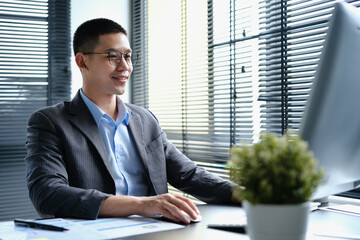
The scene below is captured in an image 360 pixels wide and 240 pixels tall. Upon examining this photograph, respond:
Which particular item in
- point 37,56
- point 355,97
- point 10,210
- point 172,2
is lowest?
point 10,210

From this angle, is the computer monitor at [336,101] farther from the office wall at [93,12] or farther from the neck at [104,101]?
the office wall at [93,12]

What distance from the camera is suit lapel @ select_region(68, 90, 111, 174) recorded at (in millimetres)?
1760

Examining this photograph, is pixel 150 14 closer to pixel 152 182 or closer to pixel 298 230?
pixel 152 182

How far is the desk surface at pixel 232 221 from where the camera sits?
3.55ft

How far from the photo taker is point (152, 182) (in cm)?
188

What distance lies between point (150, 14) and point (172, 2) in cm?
39

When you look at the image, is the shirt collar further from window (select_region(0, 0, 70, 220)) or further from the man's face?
window (select_region(0, 0, 70, 220))

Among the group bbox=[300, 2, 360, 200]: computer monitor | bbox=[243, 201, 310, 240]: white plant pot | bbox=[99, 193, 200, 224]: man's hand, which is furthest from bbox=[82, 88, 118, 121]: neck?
bbox=[243, 201, 310, 240]: white plant pot

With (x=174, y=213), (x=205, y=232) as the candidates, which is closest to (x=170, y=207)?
(x=174, y=213)

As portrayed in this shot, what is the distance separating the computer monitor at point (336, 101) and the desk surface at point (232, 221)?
25 cm

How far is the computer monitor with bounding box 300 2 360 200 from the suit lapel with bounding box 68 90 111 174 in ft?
3.49

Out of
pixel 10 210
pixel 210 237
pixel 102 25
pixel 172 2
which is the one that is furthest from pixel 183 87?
pixel 210 237

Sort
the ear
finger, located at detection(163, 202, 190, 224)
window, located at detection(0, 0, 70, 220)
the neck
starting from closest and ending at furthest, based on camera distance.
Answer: finger, located at detection(163, 202, 190, 224) < the neck < the ear < window, located at detection(0, 0, 70, 220)

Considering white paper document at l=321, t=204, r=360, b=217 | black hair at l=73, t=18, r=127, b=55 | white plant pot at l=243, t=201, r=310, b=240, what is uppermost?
black hair at l=73, t=18, r=127, b=55
